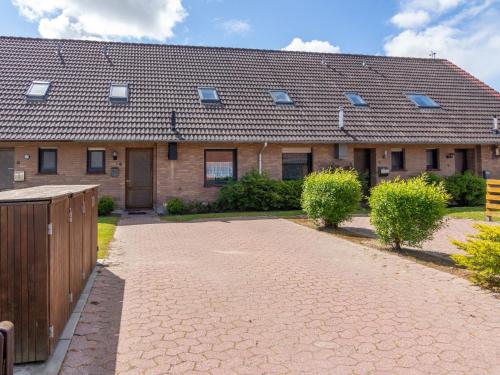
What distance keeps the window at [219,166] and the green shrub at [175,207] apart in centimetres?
154

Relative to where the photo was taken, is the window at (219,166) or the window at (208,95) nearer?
the window at (219,166)

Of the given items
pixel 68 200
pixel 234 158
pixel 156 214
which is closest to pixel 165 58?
pixel 234 158

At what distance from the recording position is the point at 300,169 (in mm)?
17344

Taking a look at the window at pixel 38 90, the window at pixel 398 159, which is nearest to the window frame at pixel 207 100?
the window at pixel 38 90

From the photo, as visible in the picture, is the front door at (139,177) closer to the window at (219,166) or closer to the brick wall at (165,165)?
the brick wall at (165,165)

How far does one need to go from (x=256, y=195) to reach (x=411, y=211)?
820 cm

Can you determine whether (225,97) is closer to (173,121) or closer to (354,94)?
(173,121)

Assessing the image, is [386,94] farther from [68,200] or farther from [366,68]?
[68,200]

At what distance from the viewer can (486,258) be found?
5.87 m

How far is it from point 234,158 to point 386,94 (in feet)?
29.6

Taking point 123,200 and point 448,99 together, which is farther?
point 448,99

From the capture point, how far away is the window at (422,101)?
2014cm

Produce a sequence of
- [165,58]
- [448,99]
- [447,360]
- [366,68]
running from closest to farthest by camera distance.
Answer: [447,360], [165,58], [448,99], [366,68]

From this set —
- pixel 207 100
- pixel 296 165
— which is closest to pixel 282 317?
pixel 296 165
